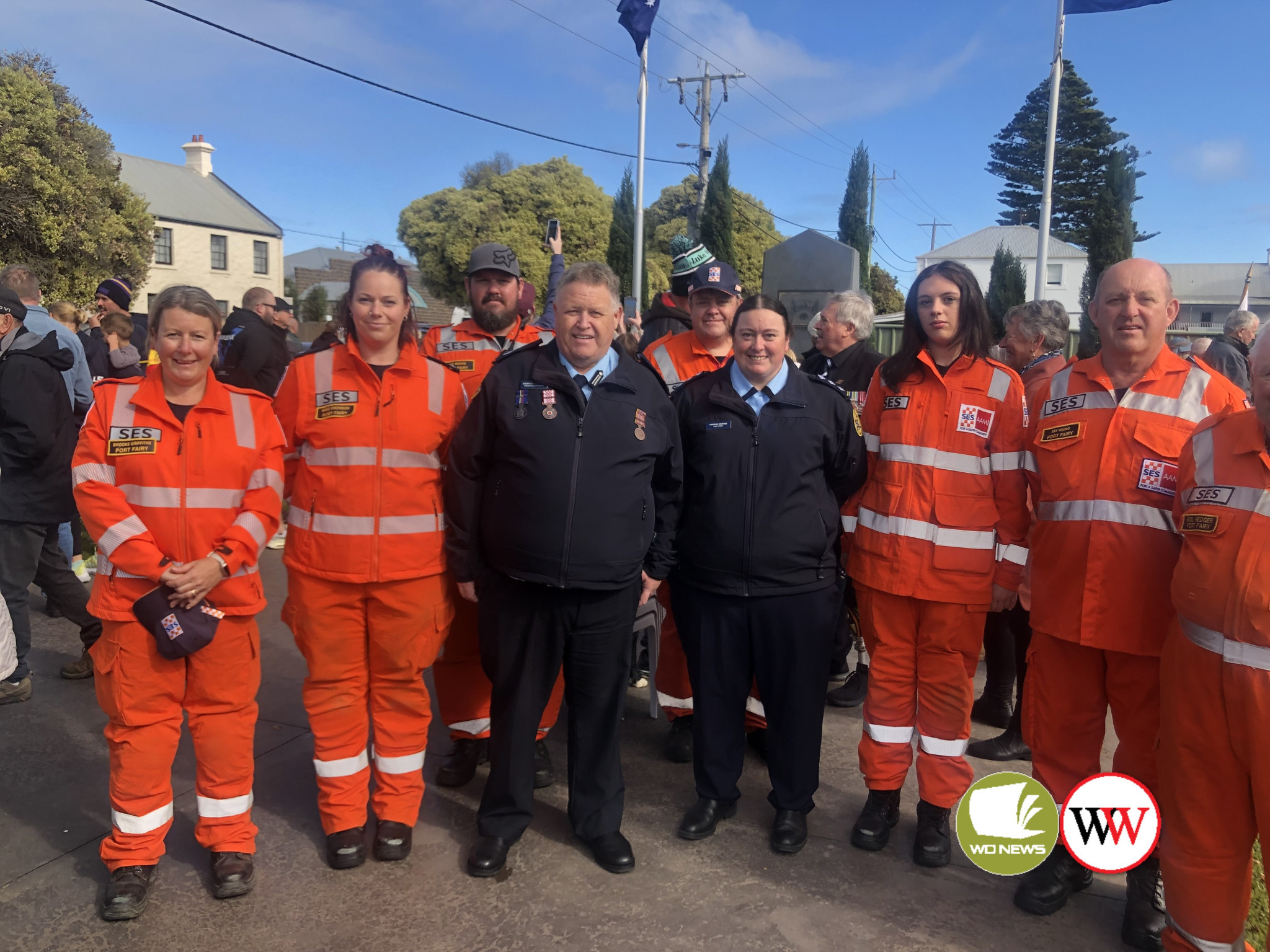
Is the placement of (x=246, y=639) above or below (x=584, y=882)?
above

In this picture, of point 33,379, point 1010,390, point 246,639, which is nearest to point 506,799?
point 246,639

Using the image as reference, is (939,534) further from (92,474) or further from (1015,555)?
(92,474)

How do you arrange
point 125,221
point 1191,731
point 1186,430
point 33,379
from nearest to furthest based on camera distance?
1. point 1191,731
2. point 1186,430
3. point 33,379
4. point 125,221

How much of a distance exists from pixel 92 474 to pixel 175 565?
0.41 meters

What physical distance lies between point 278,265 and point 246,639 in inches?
1669

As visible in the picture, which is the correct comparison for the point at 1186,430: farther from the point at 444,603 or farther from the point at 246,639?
the point at 246,639

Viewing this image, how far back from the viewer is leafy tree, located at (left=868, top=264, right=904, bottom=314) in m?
54.7

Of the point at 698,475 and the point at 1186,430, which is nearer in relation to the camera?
the point at 1186,430

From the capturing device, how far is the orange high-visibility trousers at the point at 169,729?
115 inches

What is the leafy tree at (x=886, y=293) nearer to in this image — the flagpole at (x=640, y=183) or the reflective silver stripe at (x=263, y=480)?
the flagpole at (x=640, y=183)

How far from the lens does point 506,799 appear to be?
129 inches

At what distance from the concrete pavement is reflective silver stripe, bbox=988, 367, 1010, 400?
1787mm

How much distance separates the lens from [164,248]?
119 feet

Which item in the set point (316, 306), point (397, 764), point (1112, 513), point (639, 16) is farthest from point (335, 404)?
point (316, 306)
